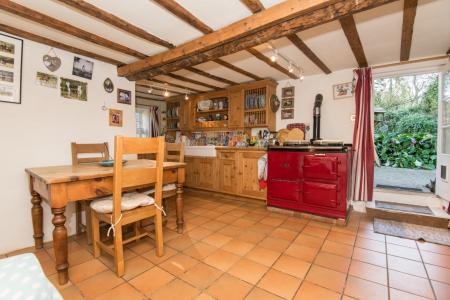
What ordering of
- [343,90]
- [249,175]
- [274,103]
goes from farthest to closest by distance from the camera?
[274,103] → [249,175] → [343,90]

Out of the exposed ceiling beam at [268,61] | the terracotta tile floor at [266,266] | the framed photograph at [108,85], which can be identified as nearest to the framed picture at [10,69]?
the framed photograph at [108,85]

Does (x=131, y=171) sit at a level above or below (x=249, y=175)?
above

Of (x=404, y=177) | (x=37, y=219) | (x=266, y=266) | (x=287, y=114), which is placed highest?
(x=287, y=114)

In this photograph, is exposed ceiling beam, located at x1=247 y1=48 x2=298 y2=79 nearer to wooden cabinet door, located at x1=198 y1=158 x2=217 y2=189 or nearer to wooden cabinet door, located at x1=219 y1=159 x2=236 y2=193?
wooden cabinet door, located at x1=219 y1=159 x2=236 y2=193

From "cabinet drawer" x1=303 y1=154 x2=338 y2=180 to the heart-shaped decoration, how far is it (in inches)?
129

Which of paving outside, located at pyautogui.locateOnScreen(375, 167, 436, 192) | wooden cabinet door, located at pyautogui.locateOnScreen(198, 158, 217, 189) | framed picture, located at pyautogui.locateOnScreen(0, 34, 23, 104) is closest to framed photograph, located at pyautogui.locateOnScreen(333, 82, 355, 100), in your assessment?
paving outside, located at pyautogui.locateOnScreen(375, 167, 436, 192)

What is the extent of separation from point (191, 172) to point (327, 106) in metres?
2.92

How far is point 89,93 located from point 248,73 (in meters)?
2.35

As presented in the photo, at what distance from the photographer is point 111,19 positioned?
1.90 m

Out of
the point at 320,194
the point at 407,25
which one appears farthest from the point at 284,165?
the point at 407,25

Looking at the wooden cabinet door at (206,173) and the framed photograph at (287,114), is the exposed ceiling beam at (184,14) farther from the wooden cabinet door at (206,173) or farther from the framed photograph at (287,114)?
the wooden cabinet door at (206,173)

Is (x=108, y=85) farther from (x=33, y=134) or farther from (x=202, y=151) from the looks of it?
(x=202, y=151)

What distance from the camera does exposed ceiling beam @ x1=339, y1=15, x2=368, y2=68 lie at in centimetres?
201

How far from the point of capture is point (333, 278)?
1709 mm
